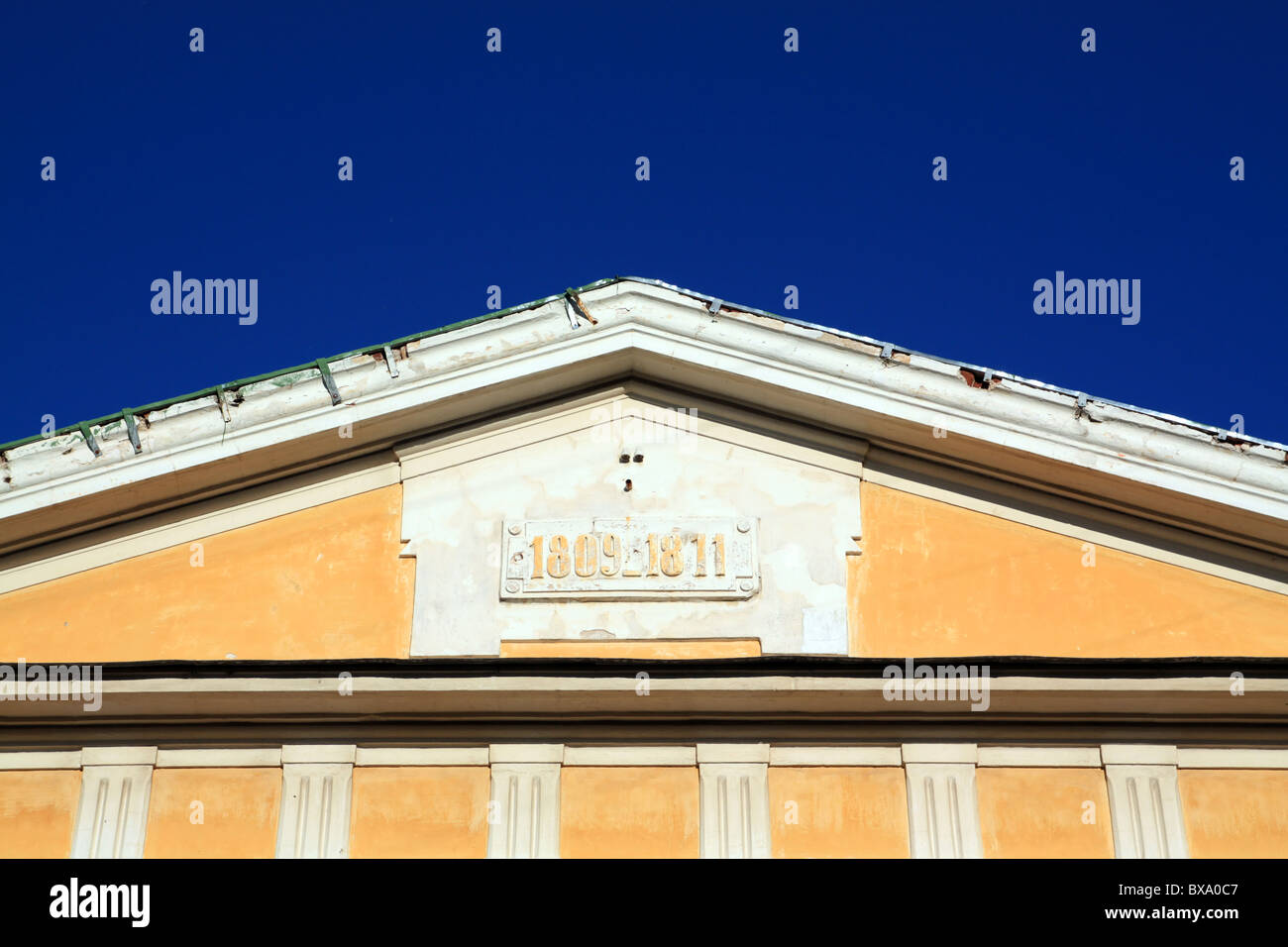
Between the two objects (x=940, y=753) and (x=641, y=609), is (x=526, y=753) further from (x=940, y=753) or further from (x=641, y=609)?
(x=940, y=753)

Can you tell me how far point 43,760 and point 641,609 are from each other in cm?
314

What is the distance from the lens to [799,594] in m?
8.34

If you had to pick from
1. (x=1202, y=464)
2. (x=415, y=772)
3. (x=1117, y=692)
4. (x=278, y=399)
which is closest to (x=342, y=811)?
(x=415, y=772)

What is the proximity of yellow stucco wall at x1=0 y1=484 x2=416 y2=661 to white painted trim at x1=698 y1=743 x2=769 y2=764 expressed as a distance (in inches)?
64.3

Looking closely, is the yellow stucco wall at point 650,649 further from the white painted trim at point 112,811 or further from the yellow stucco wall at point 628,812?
the white painted trim at point 112,811

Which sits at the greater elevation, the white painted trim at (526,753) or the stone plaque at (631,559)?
the stone plaque at (631,559)

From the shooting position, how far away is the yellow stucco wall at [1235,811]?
7.78 m

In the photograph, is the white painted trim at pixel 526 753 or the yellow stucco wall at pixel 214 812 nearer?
the yellow stucco wall at pixel 214 812

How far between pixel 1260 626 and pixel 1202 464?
883mm

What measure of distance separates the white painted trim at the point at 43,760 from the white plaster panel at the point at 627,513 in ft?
6.02

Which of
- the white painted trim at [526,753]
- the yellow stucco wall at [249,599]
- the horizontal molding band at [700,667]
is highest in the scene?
the yellow stucco wall at [249,599]

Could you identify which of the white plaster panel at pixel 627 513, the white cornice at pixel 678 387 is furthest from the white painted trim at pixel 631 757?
the white cornice at pixel 678 387

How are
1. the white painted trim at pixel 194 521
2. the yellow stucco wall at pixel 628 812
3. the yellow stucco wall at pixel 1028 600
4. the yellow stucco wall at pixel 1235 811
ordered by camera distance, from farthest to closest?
1. the white painted trim at pixel 194 521
2. the yellow stucco wall at pixel 1028 600
3. the yellow stucco wall at pixel 628 812
4. the yellow stucco wall at pixel 1235 811
